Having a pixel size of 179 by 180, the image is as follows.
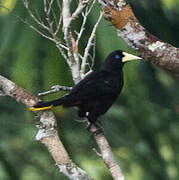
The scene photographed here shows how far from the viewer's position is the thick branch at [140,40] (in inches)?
131

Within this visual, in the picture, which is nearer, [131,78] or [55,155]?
[55,155]

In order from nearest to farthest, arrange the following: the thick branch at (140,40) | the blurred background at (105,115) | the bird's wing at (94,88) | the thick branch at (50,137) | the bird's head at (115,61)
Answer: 1. the thick branch at (50,137)
2. the thick branch at (140,40)
3. the bird's wing at (94,88)
4. the bird's head at (115,61)
5. the blurred background at (105,115)

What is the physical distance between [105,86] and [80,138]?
2835 mm

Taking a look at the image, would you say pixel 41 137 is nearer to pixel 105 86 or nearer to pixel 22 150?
pixel 105 86

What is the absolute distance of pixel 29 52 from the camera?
13.5 feet

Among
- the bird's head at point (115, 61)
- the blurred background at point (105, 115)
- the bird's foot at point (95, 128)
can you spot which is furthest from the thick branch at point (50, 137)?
the bird's head at point (115, 61)

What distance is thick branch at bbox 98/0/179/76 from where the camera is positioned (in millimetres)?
3328

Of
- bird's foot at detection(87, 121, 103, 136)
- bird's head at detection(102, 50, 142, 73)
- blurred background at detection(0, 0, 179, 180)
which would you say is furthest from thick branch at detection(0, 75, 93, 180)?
bird's head at detection(102, 50, 142, 73)

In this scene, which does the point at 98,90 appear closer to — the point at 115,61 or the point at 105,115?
the point at 115,61

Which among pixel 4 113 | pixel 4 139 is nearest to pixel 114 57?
pixel 4 113

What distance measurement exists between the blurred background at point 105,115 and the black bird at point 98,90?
10.8 inches

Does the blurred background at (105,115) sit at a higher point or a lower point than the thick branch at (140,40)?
lower

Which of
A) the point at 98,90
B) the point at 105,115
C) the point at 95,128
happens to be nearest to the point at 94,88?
the point at 98,90

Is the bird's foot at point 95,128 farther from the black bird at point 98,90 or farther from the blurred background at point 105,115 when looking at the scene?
the blurred background at point 105,115
